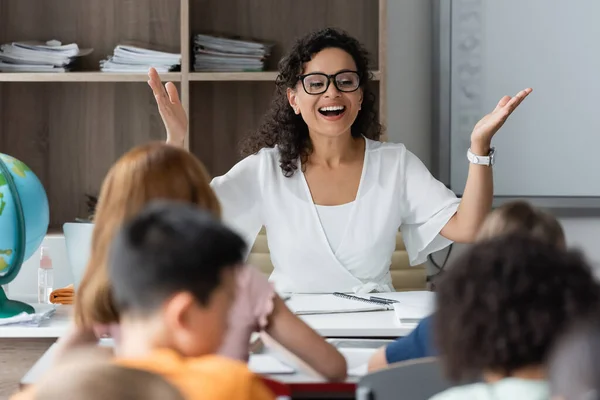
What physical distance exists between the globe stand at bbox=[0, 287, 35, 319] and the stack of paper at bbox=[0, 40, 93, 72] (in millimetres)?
1343

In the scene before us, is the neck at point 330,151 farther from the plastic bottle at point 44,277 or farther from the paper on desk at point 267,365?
the paper on desk at point 267,365

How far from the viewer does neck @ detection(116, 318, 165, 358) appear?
1.20 meters

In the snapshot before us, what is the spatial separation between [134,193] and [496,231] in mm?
599

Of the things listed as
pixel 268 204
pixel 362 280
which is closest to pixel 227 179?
pixel 268 204

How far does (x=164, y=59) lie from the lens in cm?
350

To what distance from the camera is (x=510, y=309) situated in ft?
3.70

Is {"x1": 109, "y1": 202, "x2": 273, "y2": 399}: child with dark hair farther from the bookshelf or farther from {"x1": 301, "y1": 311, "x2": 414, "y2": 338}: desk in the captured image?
the bookshelf

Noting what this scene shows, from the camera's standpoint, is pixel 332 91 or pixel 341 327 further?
pixel 332 91

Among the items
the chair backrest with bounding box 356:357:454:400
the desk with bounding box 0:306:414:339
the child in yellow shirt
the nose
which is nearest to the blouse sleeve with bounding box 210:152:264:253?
the nose

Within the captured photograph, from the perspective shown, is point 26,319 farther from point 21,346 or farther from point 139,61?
point 139,61

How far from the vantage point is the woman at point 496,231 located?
1.57 metres

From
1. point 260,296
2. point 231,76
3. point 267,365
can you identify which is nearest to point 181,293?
point 260,296

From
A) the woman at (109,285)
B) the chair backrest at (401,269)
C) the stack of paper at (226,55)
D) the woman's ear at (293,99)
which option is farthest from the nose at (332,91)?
the woman at (109,285)

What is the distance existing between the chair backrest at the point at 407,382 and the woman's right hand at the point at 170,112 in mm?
1407
